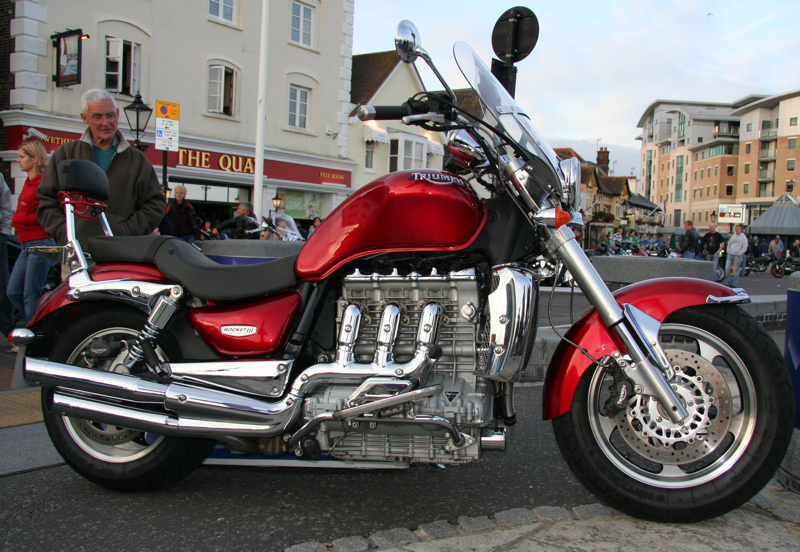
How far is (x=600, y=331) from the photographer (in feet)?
8.34

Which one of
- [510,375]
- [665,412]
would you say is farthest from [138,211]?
[665,412]

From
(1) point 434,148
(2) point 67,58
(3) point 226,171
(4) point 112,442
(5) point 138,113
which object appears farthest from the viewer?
(1) point 434,148

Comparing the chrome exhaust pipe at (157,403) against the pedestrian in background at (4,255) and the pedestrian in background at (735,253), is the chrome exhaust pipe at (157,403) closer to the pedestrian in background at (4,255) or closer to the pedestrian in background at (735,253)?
the pedestrian in background at (4,255)

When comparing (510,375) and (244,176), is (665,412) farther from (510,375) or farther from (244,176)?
(244,176)

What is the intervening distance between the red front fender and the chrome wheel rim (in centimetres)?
10

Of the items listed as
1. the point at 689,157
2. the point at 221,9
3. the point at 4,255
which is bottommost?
the point at 4,255

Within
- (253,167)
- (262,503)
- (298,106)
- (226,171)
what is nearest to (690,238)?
(298,106)

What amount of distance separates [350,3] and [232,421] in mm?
24037

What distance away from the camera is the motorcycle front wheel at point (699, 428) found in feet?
7.95

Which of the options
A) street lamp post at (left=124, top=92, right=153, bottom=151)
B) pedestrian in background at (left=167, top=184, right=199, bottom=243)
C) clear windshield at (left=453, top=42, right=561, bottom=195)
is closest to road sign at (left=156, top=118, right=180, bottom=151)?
pedestrian in background at (left=167, top=184, right=199, bottom=243)

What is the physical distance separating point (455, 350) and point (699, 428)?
3.16 ft

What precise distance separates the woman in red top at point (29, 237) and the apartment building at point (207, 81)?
9.37 metres

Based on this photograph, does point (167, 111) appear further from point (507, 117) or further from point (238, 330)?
point (507, 117)

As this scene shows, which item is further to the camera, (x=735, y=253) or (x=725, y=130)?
(x=725, y=130)
